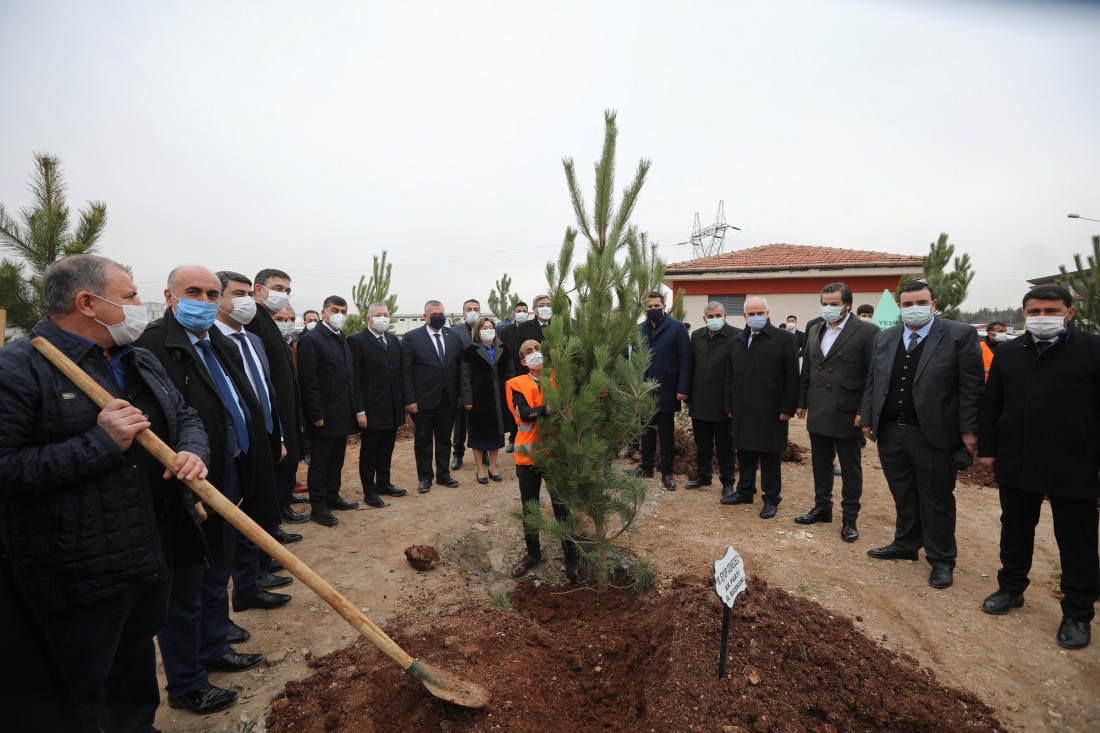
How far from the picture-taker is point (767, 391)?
5.44m

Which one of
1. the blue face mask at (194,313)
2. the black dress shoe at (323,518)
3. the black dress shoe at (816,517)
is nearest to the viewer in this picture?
the blue face mask at (194,313)

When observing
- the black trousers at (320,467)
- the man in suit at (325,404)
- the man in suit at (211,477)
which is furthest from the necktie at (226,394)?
the black trousers at (320,467)

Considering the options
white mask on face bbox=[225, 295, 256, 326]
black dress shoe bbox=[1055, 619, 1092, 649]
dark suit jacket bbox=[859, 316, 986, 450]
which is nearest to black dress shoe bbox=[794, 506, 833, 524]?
dark suit jacket bbox=[859, 316, 986, 450]

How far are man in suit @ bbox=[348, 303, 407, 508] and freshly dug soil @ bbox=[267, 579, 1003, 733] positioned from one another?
Answer: 3036mm

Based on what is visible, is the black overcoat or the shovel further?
the black overcoat

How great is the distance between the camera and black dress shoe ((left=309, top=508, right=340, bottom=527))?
525cm

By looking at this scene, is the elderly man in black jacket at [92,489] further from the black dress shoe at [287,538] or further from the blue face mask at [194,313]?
the black dress shoe at [287,538]

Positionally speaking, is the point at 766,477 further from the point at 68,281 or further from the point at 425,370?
the point at 68,281

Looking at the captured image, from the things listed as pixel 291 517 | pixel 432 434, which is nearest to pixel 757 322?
pixel 432 434

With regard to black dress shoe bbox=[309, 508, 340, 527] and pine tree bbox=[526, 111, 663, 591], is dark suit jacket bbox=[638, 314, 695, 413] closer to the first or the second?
pine tree bbox=[526, 111, 663, 591]

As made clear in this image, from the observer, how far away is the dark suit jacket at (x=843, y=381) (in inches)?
190

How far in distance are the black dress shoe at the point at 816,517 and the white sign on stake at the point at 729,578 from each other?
308 centimetres

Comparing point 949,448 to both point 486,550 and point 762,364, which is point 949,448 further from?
point 486,550

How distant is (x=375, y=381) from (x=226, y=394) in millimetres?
2805
